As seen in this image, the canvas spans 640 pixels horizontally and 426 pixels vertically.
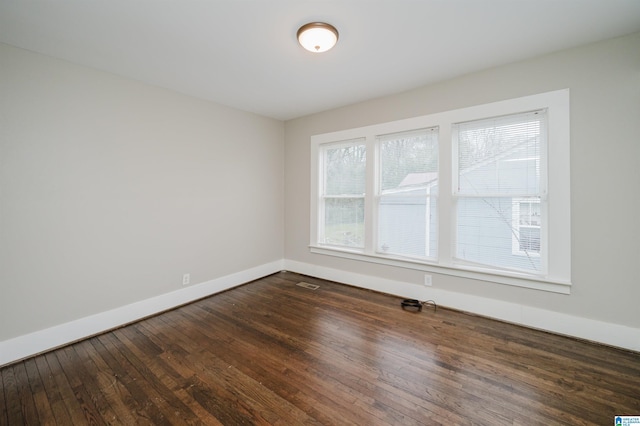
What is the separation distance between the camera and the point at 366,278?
3.76 meters

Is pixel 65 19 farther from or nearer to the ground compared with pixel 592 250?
farther from the ground

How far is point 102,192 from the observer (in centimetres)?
265

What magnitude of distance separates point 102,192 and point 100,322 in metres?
1.33

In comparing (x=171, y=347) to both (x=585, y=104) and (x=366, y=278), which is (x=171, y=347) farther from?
(x=585, y=104)

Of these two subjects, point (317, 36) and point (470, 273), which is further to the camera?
point (470, 273)

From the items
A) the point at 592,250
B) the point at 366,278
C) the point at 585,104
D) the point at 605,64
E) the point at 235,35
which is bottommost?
the point at 366,278

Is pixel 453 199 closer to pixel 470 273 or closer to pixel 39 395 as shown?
pixel 470 273

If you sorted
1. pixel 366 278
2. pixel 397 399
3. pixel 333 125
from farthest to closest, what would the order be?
pixel 333 125 → pixel 366 278 → pixel 397 399

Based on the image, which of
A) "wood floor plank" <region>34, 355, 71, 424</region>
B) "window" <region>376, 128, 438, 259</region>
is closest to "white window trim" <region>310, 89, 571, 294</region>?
"window" <region>376, 128, 438, 259</region>

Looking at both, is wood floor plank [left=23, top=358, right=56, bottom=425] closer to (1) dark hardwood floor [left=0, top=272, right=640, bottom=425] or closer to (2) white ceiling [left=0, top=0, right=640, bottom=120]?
(1) dark hardwood floor [left=0, top=272, right=640, bottom=425]

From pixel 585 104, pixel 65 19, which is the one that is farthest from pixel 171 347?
pixel 585 104

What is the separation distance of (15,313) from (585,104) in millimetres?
5373

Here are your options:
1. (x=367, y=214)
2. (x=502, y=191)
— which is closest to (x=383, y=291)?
(x=367, y=214)

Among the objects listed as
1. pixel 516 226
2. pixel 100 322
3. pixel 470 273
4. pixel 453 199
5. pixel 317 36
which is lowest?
pixel 100 322
